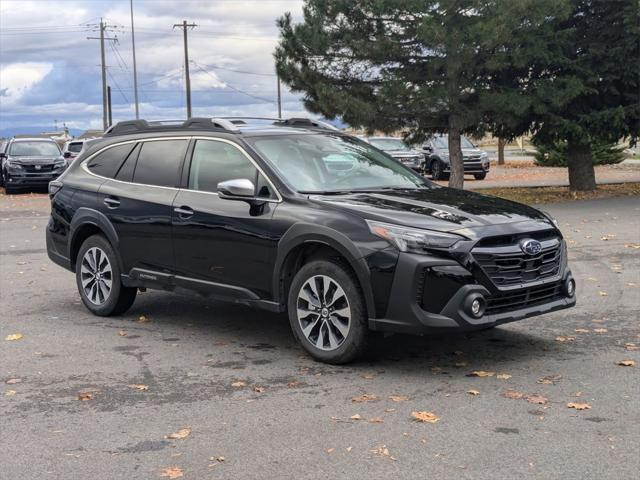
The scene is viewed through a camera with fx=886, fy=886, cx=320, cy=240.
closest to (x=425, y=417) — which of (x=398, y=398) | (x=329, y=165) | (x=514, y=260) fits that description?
(x=398, y=398)

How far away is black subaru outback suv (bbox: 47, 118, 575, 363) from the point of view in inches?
235

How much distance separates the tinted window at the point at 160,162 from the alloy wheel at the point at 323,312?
1860 mm

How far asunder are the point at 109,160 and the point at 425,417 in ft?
15.3

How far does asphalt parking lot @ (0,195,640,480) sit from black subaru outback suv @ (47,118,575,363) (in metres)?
0.42

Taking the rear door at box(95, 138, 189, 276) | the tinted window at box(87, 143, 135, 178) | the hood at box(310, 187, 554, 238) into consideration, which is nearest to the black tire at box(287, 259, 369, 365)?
the hood at box(310, 187, 554, 238)

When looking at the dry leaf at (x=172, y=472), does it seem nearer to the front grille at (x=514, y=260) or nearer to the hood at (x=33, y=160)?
the front grille at (x=514, y=260)

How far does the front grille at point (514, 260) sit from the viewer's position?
238 inches

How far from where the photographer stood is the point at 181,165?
7.66 m

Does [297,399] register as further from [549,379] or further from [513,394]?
[549,379]

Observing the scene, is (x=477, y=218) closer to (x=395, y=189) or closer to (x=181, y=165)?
(x=395, y=189)

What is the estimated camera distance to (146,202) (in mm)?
7777

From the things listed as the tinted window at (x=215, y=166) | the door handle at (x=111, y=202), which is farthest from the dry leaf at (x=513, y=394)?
the door handle at (x=111, y=202)

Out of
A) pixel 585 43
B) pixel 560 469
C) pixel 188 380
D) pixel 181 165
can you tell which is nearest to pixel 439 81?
pixel 585 43

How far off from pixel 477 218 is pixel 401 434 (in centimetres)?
194
